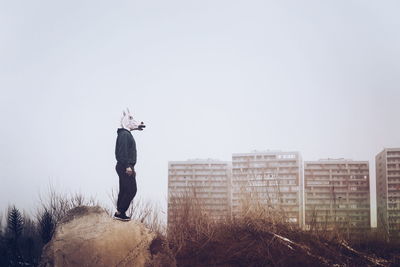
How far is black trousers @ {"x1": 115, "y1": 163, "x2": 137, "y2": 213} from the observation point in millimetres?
7145

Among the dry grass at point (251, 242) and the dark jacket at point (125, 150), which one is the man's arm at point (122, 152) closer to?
the dark jacket at point (125, 150)

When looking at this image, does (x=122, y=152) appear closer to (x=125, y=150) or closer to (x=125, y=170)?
(x=125, y=150)

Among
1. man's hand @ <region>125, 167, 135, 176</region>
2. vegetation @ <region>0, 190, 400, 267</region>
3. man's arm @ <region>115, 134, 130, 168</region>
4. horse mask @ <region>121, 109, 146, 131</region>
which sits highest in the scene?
horse mask @ <region>121, 109, 146, 131</region>

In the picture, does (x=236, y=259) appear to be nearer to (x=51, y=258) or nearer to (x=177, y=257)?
(x=177, y=257)

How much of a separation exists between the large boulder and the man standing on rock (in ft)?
0.77

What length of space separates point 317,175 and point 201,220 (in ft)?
183

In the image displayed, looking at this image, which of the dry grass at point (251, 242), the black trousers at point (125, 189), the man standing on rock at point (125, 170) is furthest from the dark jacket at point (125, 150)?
the dry grass at point (251, 242)

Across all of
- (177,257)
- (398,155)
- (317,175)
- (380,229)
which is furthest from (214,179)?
(177,257)

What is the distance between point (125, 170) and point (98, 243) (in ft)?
3.65

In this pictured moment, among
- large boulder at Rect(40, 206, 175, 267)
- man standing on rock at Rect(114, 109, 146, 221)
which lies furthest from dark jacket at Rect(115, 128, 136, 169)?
large boulder at Rect(40, 206, 175, 267)

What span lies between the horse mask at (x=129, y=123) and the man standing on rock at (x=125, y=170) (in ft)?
0.40

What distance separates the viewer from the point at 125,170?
7.22m

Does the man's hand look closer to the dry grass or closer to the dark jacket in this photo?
the dark jacket

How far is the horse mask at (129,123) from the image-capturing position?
7.53 m
